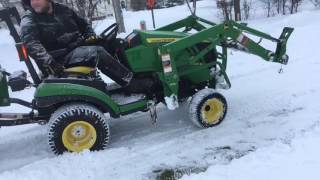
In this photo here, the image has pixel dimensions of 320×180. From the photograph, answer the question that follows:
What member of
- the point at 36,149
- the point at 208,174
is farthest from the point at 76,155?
the point at 208,174

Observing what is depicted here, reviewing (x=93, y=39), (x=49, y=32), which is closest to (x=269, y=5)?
(x=93, y=39)

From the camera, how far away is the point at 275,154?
455 centimetres

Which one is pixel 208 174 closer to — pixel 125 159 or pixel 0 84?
pixel 125 159

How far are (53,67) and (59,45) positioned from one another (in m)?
0.41

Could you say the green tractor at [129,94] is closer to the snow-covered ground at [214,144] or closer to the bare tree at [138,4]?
the snow-covered ground at [214,144]

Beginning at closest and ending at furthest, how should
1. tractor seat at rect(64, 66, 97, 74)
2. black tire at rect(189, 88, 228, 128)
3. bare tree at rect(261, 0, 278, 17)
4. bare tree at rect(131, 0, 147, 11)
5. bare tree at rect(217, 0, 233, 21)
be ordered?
tractor seat at rect(64, 66, 97, 74) → black tire at rect(189, 88, 228, 128) → bare tree at rect(217, 0, 233, 21) → bare tree at rect(261, 0, 278, 17) → bare tree at rect(131, 0, 147, 11)

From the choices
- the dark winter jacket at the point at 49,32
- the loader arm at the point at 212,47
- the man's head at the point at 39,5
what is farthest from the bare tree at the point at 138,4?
the man's head at the point at 39,5

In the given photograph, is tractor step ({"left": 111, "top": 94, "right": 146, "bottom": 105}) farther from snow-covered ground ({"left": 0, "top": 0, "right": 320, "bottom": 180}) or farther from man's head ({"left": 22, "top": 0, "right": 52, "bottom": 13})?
man's head ({"left": 22, "top": 0, "right": 52, "bottom": 13})

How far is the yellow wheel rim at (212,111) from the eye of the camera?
221 inches

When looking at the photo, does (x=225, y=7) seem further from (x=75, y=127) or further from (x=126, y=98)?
(x=75, y=127)

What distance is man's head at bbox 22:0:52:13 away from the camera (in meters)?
5.02

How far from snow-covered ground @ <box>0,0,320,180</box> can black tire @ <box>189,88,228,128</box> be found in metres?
0.11

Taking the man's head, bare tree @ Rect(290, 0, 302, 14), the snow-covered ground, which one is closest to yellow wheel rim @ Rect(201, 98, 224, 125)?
the snow-covered ground

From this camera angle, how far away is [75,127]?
5016mm
